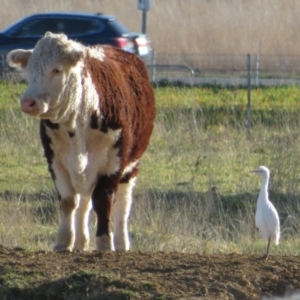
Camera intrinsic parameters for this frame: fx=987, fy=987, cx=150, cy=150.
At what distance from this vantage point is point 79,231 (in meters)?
7.82

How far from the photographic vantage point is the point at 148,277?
5.92 meters

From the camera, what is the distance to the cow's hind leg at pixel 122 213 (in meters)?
8.16

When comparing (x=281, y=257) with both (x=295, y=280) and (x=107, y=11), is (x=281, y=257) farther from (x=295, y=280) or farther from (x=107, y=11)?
(x=107, y=11)

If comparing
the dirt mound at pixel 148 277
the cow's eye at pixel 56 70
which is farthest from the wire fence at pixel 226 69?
the dirt mound at pixel 148 277

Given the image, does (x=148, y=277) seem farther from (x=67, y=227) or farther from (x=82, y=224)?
(x=82, y=224)

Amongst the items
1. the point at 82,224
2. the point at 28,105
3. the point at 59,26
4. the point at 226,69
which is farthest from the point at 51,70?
the point at 226,69

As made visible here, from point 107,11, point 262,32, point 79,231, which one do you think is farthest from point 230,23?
point 79,231

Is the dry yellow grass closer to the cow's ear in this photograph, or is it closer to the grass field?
the grass field

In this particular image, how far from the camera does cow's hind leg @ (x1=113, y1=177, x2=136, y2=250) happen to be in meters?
8.16

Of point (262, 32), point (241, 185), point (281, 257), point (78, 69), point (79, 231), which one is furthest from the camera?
point (262, 32)

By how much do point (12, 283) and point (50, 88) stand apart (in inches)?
62.4

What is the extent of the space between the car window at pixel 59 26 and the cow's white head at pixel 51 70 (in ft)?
55.9

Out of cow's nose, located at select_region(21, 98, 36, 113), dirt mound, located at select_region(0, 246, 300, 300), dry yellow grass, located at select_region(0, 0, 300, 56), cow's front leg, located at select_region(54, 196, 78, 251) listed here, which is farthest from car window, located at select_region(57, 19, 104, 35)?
dirt mound, located at select_region(0, 246, 300, 300)

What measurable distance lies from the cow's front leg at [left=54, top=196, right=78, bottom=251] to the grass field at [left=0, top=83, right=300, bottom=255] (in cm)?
96
